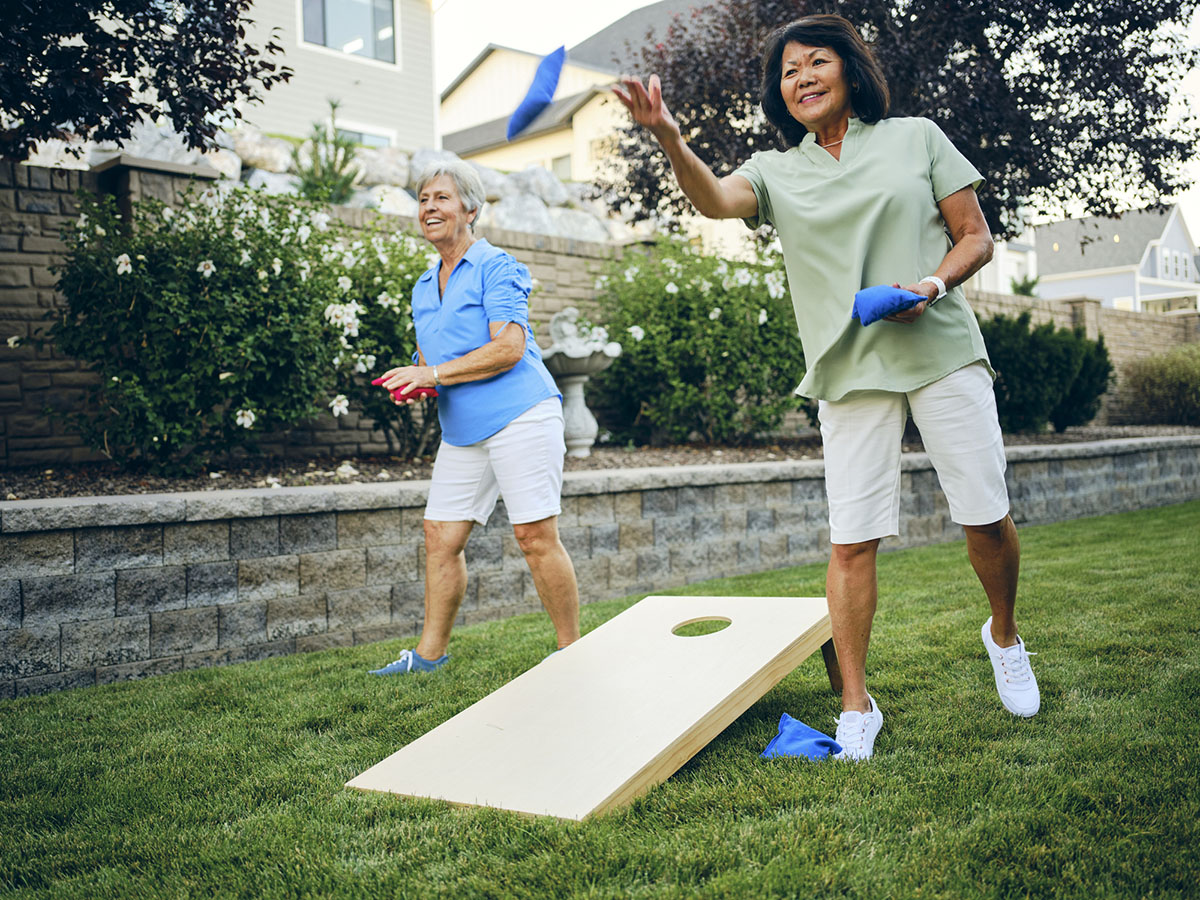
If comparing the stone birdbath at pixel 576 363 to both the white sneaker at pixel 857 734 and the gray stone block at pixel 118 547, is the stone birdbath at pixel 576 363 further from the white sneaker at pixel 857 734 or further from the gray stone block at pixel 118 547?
the white sneaker at pixel 857 734

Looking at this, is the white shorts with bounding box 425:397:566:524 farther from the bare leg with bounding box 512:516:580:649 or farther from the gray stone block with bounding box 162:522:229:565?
the gray stone block with bounding box 162:522:229:565

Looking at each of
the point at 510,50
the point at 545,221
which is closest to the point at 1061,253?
the point at 510,50

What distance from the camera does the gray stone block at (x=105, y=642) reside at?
3.61m

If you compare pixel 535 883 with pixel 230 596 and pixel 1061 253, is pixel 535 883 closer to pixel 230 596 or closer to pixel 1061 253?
pixel 230 596

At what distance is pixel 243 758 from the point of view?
264 centimetres

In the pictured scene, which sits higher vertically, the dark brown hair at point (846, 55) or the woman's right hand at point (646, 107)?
the dark brown hair at point (846, 55)

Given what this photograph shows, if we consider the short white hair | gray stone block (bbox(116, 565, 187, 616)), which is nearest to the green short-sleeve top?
the short white hair

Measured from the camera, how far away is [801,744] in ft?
7.92

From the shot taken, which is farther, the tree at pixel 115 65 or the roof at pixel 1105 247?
the roof at pixel 1105 247

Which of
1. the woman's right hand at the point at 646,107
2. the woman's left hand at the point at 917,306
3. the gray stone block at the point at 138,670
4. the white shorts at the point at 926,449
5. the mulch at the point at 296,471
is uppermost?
the woman's right hand at the point at 646,107

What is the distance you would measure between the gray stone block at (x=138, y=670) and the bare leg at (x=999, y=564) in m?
3.05


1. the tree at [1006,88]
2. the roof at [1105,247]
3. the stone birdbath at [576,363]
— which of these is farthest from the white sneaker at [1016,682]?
the roof at [1105,247]

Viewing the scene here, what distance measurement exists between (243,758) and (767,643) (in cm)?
150

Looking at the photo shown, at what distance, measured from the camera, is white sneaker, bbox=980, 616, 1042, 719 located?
8.63ft
